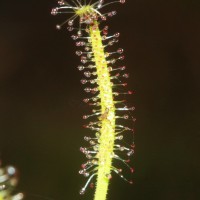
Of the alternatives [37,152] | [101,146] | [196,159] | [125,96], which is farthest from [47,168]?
[101,146]

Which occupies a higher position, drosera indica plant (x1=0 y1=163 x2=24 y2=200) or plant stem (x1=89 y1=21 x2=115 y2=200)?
plant stem (x1=89 y1=21 x2=115 y2=200)

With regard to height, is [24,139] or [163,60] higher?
[163,60]

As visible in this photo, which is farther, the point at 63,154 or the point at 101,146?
the point at 63,154

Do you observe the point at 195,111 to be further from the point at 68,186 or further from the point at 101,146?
the point at 101,146

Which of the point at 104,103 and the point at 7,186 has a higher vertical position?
the point at 104,103

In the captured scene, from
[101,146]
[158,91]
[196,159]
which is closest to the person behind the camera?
[101,146]

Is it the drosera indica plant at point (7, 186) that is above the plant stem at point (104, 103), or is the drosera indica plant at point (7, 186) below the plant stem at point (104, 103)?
below

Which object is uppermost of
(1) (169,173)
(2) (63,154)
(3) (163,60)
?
(3) (163,60)

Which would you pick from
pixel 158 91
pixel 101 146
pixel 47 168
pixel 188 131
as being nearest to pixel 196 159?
pixel 188 131

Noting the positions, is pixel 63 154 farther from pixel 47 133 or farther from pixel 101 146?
pixel 101 146

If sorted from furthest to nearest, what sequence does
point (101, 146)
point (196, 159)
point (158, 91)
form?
point (158, 91) → point (196, 159) → point (101, 146)
